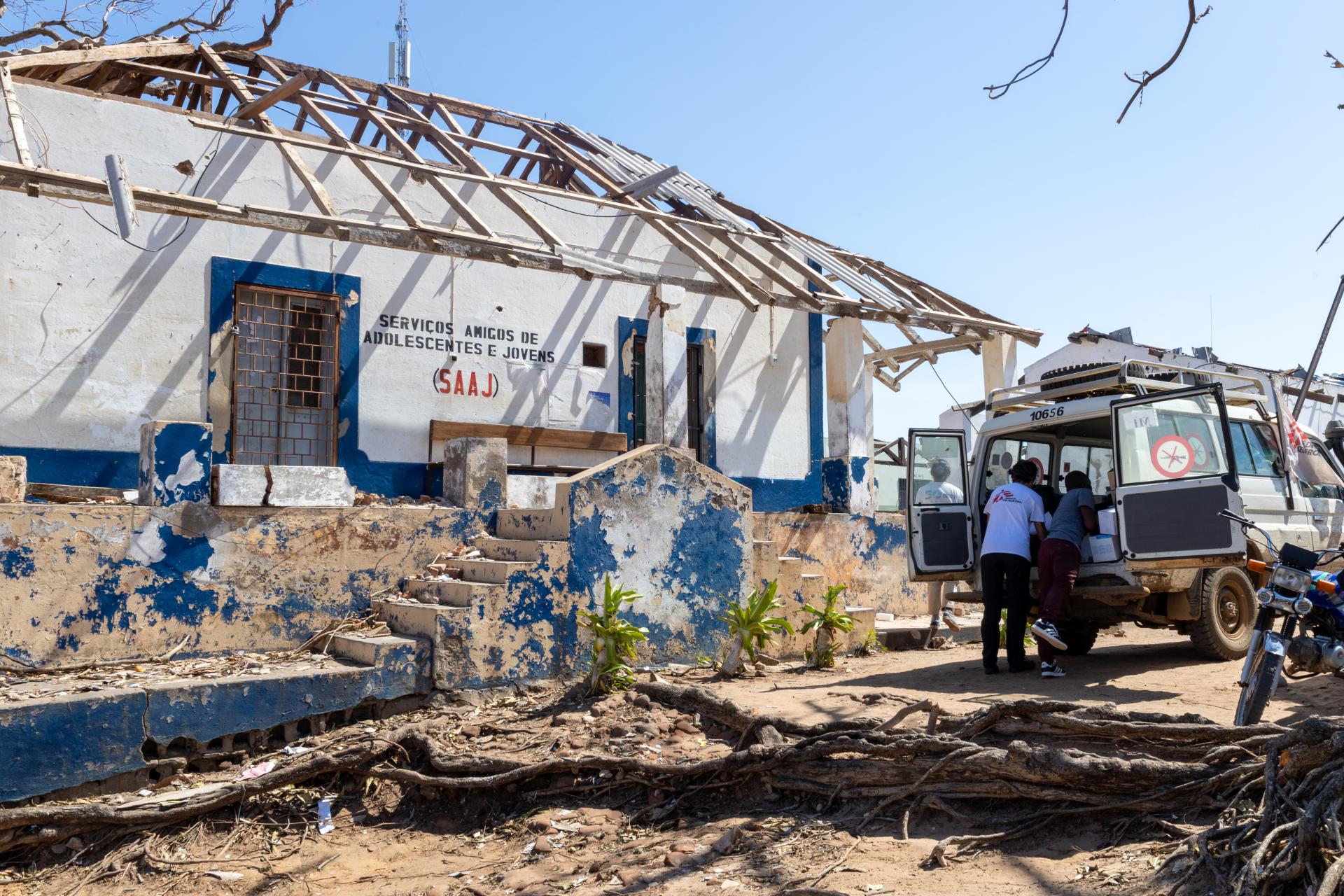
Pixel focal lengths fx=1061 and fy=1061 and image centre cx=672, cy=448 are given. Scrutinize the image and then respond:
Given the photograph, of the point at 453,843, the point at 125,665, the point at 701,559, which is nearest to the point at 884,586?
the point at 701,559

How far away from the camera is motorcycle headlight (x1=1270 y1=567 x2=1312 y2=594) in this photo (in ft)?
16.3

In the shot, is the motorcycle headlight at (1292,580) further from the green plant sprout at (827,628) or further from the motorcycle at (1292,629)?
the green plant sprout at (827,628)

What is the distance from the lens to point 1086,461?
8984 mm

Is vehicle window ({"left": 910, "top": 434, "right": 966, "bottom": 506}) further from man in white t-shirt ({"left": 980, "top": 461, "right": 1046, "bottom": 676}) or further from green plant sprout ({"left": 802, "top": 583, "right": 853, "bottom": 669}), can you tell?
green plant sprout ({"left": 802, "top": 583, "right": 853, "bottom": 669})

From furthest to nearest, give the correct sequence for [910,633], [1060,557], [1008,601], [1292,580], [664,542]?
[910,633] < [664,542] < [1008,601] < [1060,557] < [1292,580]

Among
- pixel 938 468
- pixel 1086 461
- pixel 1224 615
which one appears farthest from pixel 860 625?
pixel 1224 615

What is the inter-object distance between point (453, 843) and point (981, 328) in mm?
9472

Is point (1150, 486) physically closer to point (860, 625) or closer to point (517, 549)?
point (860, 625)

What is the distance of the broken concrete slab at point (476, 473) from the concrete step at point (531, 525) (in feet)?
0.57

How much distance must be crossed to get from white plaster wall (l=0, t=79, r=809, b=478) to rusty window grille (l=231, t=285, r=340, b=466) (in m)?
0.32

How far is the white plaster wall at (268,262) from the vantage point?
385 inches

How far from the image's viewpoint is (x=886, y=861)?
4.37 m

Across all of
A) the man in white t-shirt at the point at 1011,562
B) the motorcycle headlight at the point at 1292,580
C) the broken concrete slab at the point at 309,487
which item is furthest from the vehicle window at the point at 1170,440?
the broken concrete slab at the point at 309,487

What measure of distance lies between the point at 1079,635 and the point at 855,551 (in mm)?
2698
